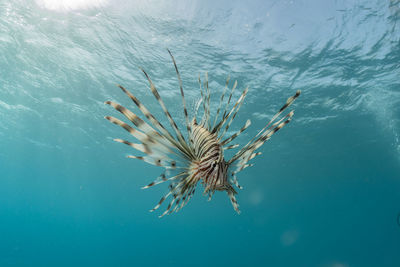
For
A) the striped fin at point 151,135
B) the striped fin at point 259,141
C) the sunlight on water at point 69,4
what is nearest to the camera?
the striped fin at point 151,135

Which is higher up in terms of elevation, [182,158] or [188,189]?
[182,158]

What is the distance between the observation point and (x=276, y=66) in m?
11.8

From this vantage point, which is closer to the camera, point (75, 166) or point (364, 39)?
point (364, 39)

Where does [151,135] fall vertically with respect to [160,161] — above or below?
above

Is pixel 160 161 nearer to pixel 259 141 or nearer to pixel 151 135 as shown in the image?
pixel 151 135

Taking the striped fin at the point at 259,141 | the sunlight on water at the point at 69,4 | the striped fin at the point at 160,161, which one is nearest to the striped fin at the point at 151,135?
the striped fin at the point at 160,161

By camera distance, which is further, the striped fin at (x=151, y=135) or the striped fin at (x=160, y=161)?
the striped fin at (x=160, y=161)

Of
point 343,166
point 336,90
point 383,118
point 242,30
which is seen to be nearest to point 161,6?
point 242,30

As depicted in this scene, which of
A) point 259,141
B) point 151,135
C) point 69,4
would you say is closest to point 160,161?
point 151,135

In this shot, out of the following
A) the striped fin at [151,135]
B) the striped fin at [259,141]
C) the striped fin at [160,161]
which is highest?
the striped fin at [151,135]

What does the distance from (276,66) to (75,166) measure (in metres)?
41.5

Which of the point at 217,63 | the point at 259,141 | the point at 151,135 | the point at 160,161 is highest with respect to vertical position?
the point at 217,63

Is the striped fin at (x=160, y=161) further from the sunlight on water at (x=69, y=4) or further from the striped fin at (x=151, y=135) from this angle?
the sunlight on water at (x=69, y=4)

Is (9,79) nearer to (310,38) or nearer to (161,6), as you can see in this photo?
(161,6)
